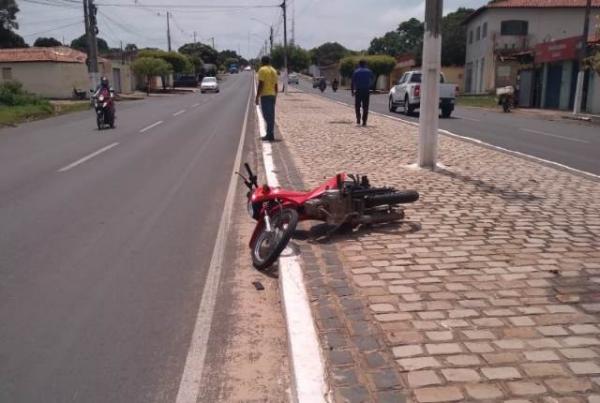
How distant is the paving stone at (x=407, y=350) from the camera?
3.38 meters

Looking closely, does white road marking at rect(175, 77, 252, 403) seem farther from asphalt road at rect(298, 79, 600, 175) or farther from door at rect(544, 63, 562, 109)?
door at rect(544, 63, 562, 109)

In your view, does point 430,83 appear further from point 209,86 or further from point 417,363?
point 209,86

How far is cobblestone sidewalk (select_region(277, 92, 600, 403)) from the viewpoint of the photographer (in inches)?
123

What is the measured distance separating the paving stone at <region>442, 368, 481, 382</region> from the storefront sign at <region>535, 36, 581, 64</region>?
3054 centimetres

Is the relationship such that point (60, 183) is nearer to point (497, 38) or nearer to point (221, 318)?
point (221, 318)

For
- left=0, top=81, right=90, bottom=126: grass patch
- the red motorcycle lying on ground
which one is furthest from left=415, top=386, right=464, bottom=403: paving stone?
left=0, top=81, right=90, bottom=126: grass patch

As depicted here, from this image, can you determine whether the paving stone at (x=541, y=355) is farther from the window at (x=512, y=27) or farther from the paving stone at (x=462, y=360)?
the window at (x=512, y=27)

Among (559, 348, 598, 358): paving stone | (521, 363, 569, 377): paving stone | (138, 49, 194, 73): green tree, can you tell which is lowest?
(521, 363, 569, 377): paving stone

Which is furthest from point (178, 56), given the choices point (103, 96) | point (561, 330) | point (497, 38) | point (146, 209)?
point (561, 330)

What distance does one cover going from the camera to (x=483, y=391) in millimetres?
2990

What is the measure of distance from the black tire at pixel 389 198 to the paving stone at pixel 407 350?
263cm

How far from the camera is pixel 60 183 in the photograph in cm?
928

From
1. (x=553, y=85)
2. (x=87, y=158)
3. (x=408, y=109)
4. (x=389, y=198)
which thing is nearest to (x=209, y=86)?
(x=553, y=85)

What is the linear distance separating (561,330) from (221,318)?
2.26 m
